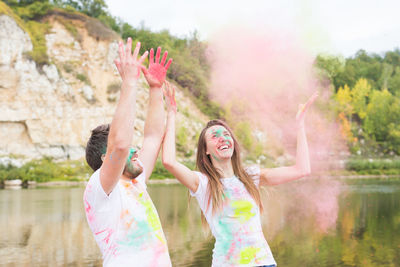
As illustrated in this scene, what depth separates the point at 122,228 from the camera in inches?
128

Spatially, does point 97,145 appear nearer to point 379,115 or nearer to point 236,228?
point 236,228

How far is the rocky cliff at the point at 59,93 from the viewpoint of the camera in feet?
148

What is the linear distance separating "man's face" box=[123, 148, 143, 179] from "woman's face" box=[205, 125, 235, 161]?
101 cm

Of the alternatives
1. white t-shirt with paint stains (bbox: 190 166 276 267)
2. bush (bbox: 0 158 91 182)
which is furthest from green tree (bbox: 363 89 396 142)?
white t-shirt with paint stains (bbox: 190 166 276 267)

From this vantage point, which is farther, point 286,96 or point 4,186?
point 4,186

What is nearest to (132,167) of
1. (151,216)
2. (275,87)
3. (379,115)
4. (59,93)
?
(151,216)

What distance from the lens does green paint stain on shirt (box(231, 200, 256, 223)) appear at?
4020 millimetres

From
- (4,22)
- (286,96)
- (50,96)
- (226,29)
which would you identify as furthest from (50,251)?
(4,22)

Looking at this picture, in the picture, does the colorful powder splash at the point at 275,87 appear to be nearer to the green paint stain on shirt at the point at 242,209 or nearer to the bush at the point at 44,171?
the green paint stain on shirt at the point at 242,209

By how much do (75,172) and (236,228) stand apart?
128 ft

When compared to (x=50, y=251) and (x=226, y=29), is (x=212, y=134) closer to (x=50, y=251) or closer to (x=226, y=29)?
(x=50, y=251)

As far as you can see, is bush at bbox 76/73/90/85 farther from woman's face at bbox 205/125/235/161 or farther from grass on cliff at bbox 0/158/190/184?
woman's face at bbox 205/125/235/161

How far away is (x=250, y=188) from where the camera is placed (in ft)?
13.8

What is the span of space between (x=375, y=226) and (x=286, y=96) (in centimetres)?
900
